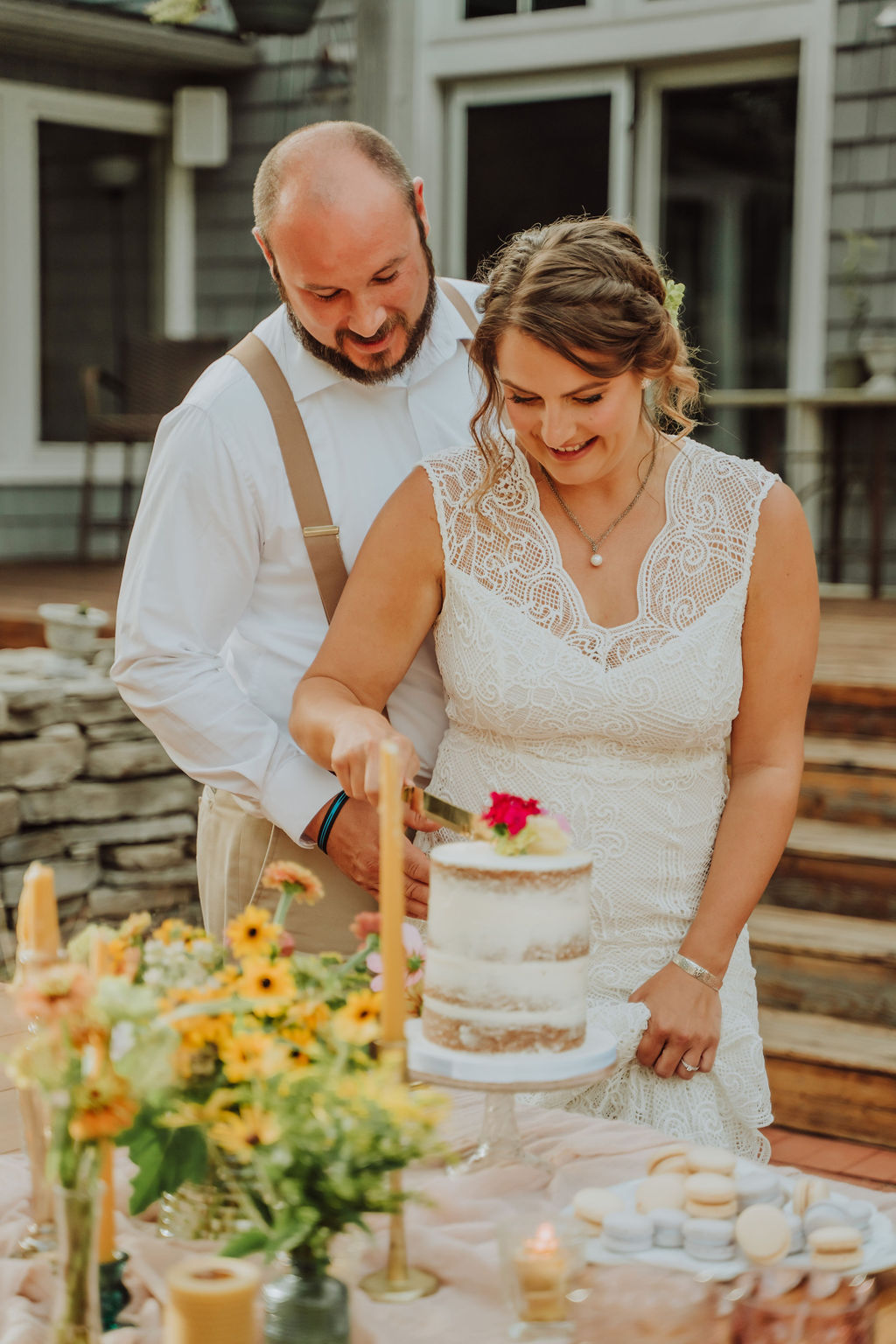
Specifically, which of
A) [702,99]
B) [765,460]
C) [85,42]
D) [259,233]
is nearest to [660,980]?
[259,233]

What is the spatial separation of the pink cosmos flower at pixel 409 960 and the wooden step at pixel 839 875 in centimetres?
241

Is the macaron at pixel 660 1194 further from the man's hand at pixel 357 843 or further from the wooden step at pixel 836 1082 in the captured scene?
the wooden step at pixel 836 1082

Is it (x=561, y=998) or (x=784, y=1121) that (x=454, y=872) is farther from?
(x=784, y=1121)

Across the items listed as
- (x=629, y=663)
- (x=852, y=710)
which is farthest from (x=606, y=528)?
(x=852, y=710)

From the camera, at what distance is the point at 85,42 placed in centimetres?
768

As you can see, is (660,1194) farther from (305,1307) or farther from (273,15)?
(273,15)

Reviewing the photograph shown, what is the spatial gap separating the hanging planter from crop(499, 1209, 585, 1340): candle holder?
→ 22.9 feet

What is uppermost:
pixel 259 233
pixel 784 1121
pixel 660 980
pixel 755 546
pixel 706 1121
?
pixel 259 233

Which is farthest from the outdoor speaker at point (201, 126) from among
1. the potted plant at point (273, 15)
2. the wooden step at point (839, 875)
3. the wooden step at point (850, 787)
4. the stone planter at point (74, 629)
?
the wooden step at point (839, 875)

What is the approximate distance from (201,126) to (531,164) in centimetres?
191

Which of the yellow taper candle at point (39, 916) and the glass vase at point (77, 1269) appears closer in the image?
the glass vase at point (77, 1269)

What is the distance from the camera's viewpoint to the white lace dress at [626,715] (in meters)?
1.94

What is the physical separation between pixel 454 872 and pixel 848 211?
592 cm

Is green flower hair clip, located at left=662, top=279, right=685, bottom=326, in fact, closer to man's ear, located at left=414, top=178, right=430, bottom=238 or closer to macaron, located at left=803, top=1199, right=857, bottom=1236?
man's ear, located at left=414, top=178, right=430, bottom=238
